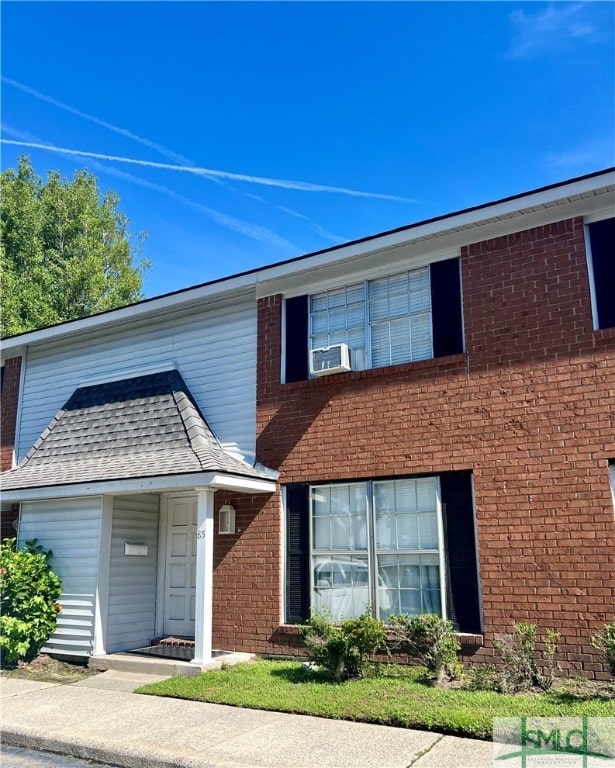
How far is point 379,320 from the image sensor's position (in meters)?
9.55

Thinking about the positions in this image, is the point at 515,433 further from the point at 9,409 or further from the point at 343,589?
the point at 9,409

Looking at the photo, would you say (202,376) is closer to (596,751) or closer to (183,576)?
(183,576)

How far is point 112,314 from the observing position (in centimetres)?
1188

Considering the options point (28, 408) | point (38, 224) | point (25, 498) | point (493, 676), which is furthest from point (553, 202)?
point (38, 224)

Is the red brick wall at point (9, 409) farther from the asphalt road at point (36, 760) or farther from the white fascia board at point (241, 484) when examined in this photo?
the asphalt road at point (36, 760)

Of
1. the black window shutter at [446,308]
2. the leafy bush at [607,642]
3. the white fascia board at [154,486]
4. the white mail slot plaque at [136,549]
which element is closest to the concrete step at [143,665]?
the white mail slot plaque at [136,549]

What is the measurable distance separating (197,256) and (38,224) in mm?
9189

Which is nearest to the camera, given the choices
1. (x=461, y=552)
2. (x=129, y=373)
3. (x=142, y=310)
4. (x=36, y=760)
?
(x=36, y=760)

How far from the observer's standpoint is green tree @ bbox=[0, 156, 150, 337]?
23.5m

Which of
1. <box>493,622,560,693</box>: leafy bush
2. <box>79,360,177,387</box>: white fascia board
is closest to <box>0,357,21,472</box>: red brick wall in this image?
<box>79,360,177,387</box>: white fascia board

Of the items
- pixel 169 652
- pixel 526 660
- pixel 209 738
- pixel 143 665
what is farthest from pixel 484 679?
pixel 169 652

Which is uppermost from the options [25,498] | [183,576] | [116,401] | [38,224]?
[38,224]
